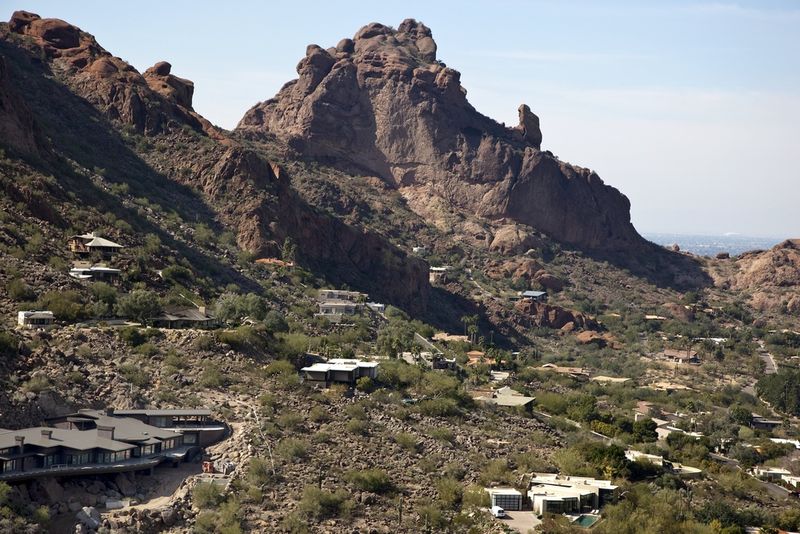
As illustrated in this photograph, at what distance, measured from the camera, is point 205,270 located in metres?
97.3

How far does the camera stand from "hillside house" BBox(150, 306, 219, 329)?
75875 millimetres

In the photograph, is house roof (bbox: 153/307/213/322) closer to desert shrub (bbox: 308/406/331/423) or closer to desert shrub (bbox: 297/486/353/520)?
desert shrub (bbox: 308/406/331/423)

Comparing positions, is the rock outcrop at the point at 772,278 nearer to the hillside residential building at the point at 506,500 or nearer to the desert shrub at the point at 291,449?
the hillside residential building at the point at 506,500

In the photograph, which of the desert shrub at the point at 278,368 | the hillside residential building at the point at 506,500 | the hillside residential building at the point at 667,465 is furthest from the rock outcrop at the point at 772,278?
the hillside residential building at the point at 506,500

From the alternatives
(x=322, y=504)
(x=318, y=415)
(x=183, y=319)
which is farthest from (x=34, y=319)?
(x=322, y=504)

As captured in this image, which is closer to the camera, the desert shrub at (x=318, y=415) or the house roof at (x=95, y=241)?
the desert shrub at (x=318, y=415)

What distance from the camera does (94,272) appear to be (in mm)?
80438

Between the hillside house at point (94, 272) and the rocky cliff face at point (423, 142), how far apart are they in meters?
80.9

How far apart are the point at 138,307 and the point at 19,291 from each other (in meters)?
6.38

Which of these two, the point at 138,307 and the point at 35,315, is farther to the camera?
the point at 138,307

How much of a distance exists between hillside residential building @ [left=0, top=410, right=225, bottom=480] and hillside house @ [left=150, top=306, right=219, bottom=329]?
14606mm

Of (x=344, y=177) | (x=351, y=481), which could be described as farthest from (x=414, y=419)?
(x=344, y=177)

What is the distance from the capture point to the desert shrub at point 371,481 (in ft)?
197

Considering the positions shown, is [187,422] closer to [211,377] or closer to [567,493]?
[211,377]
